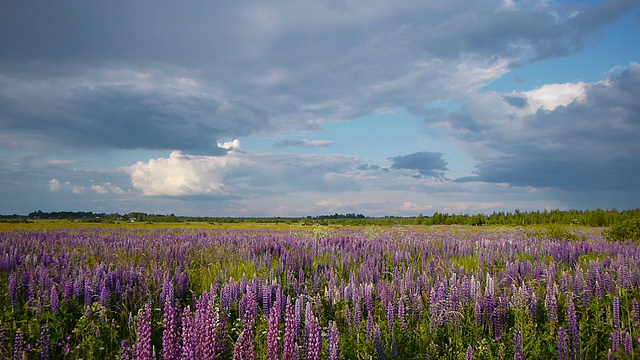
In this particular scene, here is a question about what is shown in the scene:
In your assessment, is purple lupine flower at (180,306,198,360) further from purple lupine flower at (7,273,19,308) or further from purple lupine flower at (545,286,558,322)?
purple lupine flower at (545,286,558,322)

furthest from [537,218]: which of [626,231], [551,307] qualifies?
[551,307]

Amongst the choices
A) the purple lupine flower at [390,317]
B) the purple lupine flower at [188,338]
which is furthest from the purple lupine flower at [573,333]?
the purple lupine flower at [188,338]

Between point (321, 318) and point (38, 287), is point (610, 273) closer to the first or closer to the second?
point (321, 318)

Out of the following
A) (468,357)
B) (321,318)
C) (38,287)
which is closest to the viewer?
(468,357)

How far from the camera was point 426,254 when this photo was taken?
12.3 meters

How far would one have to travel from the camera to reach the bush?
777 inches

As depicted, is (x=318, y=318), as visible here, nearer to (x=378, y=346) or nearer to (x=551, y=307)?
(x=378, y=346)

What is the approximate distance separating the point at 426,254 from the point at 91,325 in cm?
931

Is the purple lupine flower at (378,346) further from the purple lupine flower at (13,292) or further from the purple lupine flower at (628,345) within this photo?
the purple lupine flower at (13,292)

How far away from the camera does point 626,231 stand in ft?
66.0

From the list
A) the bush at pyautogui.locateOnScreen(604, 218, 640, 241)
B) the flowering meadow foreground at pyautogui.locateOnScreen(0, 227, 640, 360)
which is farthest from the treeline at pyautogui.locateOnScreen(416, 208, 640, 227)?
the flowering meadow foreground at pyautogui.locateOnScreen(0, 227, 640, 360)

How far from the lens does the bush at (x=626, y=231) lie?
19734mm

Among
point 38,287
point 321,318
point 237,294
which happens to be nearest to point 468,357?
point 321,318

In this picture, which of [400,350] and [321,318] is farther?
[321,318]
